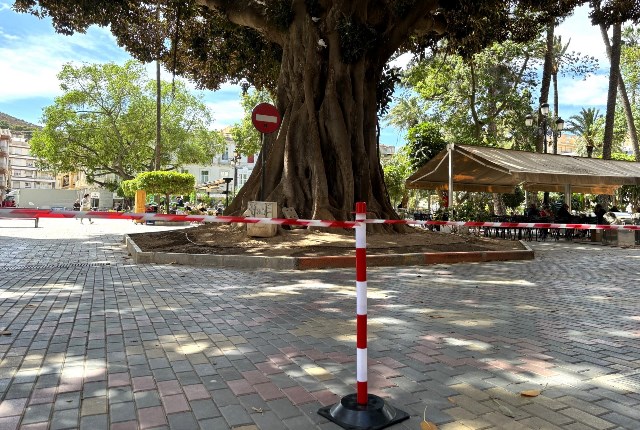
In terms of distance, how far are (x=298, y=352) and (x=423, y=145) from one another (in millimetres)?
22769

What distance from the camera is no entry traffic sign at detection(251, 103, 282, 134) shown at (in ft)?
32.0

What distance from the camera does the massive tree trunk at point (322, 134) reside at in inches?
448

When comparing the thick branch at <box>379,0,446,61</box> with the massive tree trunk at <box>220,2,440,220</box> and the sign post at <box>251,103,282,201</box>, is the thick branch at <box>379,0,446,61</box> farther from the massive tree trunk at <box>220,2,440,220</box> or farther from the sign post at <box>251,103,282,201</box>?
the sign post at <box>251,103,282,201</box>

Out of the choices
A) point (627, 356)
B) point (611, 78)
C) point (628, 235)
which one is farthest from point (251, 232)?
point (611, 78)

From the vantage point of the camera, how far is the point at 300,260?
843 centimetres

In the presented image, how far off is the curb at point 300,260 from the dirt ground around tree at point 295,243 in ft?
1.17

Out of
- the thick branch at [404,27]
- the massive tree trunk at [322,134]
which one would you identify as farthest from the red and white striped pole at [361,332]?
the thick branch at [404,27]

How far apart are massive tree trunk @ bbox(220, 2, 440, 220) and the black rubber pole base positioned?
826cm

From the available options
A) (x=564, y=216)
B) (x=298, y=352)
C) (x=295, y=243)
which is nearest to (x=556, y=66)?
(x=564, y=216)

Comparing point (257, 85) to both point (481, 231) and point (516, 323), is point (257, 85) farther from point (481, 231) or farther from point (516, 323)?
point (516, 323)

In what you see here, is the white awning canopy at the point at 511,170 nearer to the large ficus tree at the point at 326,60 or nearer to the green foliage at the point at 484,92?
the large ficus tree at the point at 326,60

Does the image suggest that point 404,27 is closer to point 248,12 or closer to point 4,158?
point 248,12

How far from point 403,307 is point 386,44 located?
9.60 meters

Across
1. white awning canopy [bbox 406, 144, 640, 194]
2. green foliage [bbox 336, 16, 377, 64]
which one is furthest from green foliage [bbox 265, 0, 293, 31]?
white awning canopy [bbox 406, 144, 640, 194]
